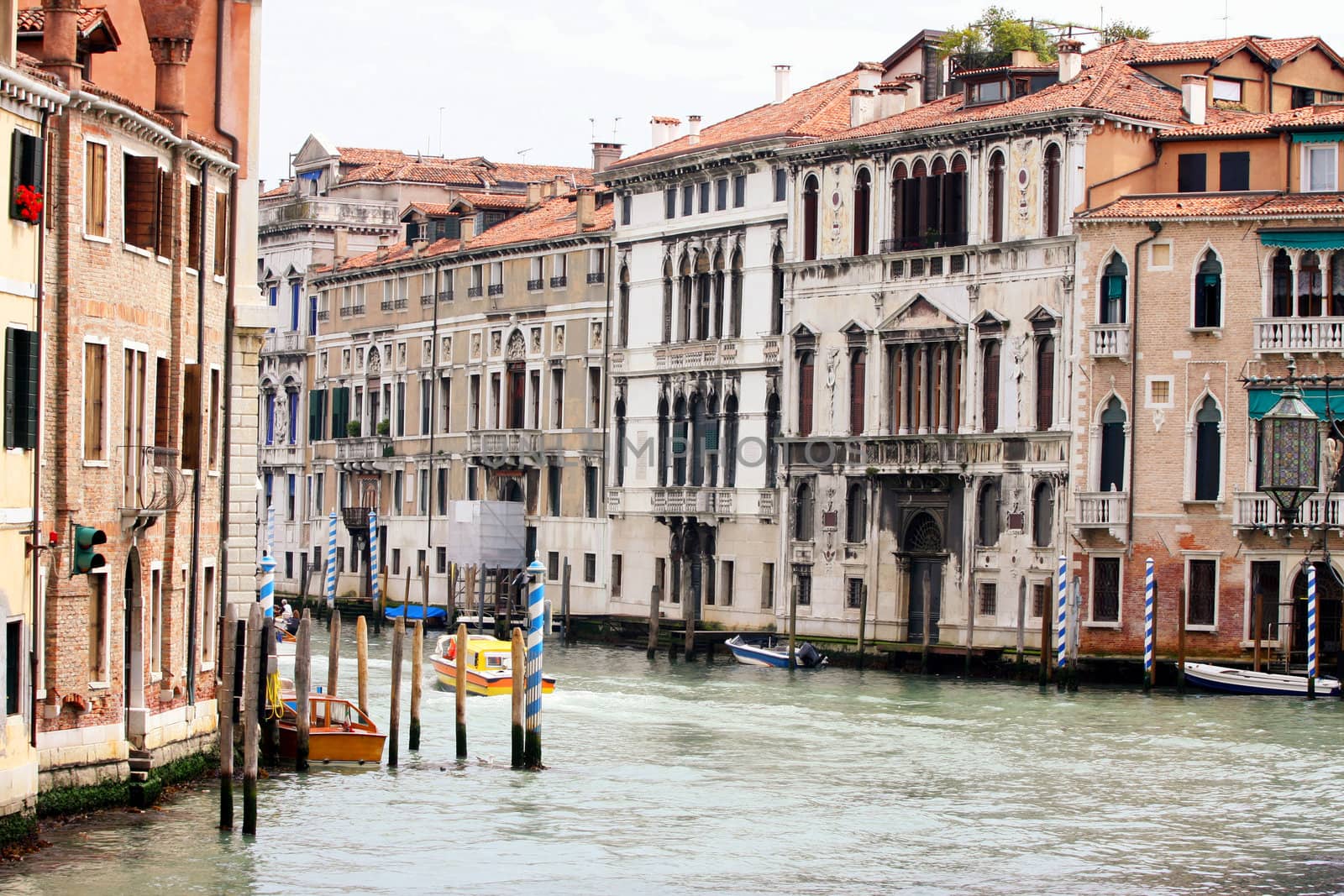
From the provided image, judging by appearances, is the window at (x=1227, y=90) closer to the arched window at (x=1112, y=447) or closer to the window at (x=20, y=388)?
the arched window at (x=1112, y=447)

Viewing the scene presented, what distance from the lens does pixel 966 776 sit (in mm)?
30594

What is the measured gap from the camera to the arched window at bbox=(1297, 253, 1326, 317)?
4147cm

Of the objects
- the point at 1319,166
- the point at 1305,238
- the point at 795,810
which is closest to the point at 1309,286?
the point at 1305,238

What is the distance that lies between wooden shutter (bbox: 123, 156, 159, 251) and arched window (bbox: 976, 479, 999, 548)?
24016 mm

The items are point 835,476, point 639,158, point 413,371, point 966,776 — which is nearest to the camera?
point 966,776

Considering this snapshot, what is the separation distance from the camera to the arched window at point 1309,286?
41.5 metres

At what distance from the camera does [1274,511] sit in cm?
4144

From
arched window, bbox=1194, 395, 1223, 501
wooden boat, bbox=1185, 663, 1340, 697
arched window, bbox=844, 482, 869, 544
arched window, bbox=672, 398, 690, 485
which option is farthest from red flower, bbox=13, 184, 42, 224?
arched window, bbox=672, 398, 690, 485

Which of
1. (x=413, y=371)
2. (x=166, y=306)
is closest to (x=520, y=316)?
(x=413, y=371)

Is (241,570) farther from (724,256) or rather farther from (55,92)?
(724,256)

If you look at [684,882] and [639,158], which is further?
[639,158]

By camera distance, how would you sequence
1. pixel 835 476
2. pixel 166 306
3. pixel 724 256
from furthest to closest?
1. pixel 724 256
2. pixel 835 476
3. pixel 166 306

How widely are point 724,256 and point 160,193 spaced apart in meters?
28.5

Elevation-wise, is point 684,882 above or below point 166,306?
below
